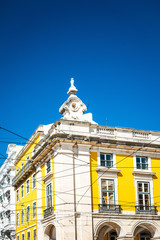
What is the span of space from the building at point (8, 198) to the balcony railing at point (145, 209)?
18020 mm

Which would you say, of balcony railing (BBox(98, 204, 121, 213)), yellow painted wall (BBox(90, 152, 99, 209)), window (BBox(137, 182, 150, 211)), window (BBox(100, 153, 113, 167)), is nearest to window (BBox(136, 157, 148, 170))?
window (BBox(137, 182, 150, 211))

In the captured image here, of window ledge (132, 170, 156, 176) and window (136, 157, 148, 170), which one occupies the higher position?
window (136, 157, 148, 170)

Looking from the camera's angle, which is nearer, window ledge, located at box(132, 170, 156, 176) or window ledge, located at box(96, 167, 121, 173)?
window ledge, located at box(96, 167, 121, 173)

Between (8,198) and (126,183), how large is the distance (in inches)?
847

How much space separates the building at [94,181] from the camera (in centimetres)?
3241

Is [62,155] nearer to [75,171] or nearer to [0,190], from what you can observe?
[75,171]

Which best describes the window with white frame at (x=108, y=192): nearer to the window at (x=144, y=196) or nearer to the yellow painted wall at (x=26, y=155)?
the window at (x=144, y=196)

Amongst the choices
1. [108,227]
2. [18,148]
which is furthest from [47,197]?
[18,148]

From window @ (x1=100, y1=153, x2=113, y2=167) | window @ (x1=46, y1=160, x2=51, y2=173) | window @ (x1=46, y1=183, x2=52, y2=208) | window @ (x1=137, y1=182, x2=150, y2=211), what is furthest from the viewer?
window @ (x1=46, y1=160, x2=51, y2=173)

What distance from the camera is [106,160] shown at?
116 ft

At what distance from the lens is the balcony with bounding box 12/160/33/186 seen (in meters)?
40.8

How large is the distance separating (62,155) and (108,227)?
7.80 metres

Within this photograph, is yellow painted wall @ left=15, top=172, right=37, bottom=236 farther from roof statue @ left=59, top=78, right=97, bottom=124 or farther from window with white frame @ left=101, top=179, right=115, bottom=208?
roof statue @ left=59, top=78, right=97, bottom=124

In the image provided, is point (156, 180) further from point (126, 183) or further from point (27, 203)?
point (27, 203)
